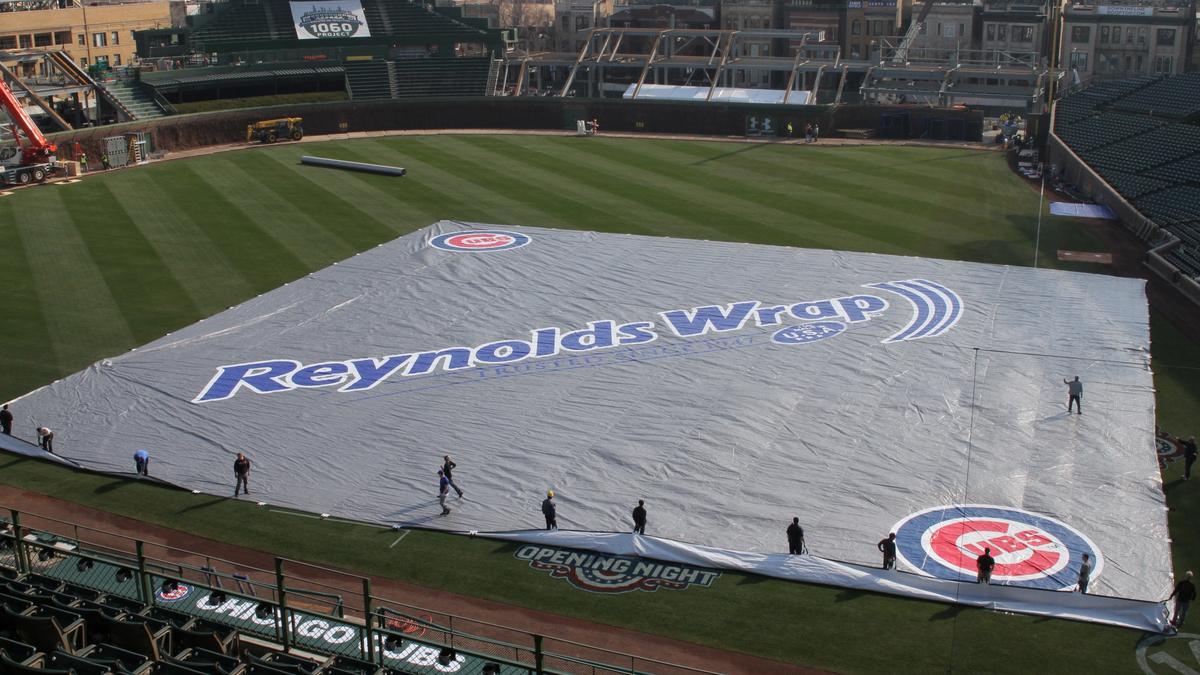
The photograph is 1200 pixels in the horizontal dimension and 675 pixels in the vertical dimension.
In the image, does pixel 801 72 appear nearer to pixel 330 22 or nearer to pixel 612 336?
pixel 330 22

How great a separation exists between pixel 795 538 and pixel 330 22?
63.9 meters

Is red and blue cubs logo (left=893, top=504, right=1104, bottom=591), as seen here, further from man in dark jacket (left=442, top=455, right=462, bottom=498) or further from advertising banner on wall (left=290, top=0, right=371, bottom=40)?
advertising banner on wall (left=290, top=0, right=371, bottom=40)

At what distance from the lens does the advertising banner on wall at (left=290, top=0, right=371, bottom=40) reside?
76500 millimetres

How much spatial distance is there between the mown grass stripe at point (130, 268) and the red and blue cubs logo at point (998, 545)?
903 inches

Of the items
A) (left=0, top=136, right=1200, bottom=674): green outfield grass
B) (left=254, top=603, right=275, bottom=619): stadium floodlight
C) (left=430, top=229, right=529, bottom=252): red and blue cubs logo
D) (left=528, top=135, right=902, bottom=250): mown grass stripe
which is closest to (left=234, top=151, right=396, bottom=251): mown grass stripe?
(left=0, top=136, right=1200, bottom=674): green outfield grass

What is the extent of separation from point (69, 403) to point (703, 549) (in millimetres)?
17262

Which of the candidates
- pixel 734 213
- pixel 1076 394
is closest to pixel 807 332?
pixel 1076 394

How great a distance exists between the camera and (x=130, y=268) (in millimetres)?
41219

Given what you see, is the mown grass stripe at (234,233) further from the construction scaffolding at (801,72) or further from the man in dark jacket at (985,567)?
the construction scaffolding at (801,72)

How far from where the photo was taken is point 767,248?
Result: 136ft

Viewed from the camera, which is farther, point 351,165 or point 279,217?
point 351,165

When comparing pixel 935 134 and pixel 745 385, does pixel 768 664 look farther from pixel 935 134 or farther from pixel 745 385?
pixel 935 134

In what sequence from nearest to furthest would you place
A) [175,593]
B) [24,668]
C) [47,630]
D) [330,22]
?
1. [24,668]
2. [47,630]
3. [175,593]
4. [330,22]

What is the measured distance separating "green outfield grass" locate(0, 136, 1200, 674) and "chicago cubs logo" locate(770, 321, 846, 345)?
28.3ft
